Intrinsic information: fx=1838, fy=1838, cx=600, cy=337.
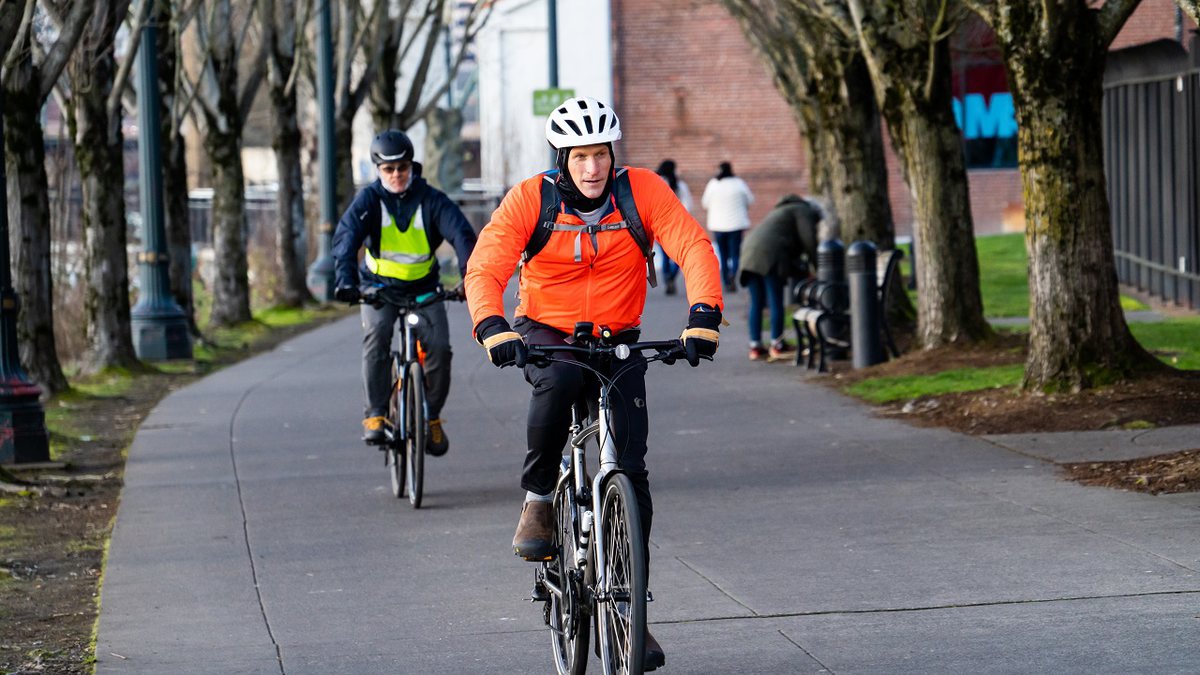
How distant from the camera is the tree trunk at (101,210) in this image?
16.1m

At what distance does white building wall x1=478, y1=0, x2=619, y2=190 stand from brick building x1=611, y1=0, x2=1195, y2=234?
510 mm

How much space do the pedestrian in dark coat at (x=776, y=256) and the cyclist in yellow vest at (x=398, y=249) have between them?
6.55 meters

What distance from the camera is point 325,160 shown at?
26859mm

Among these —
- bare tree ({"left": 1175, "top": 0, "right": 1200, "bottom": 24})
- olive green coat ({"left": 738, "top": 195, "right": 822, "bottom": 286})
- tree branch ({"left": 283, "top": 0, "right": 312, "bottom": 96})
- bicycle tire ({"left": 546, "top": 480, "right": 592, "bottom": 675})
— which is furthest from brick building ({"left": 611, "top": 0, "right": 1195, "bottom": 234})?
bicycle tire ({"left": 546, "top": 480, "right": 592, "bottom": 675})

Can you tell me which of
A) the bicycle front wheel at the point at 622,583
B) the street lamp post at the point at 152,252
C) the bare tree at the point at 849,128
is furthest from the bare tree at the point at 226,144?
the bicycle front wheel at the point at 622,583

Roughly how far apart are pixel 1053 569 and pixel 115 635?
11.6 ft

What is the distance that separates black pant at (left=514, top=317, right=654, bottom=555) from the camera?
557 centimetres

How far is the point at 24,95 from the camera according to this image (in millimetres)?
12992

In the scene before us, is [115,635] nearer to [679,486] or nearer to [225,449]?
[679,486]

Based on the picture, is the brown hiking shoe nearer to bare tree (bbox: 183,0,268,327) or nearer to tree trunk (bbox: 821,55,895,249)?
tree trunk (bbox: 821,55,895,249)

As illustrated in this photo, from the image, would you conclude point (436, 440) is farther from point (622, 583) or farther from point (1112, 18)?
point (1112, 18)

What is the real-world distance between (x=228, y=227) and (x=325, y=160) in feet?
15.3

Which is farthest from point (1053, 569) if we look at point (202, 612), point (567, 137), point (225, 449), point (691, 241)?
point (225, 449)

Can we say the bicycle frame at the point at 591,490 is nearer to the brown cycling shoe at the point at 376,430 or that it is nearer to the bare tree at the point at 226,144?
the brown cycling shoe at the point at 376,430
